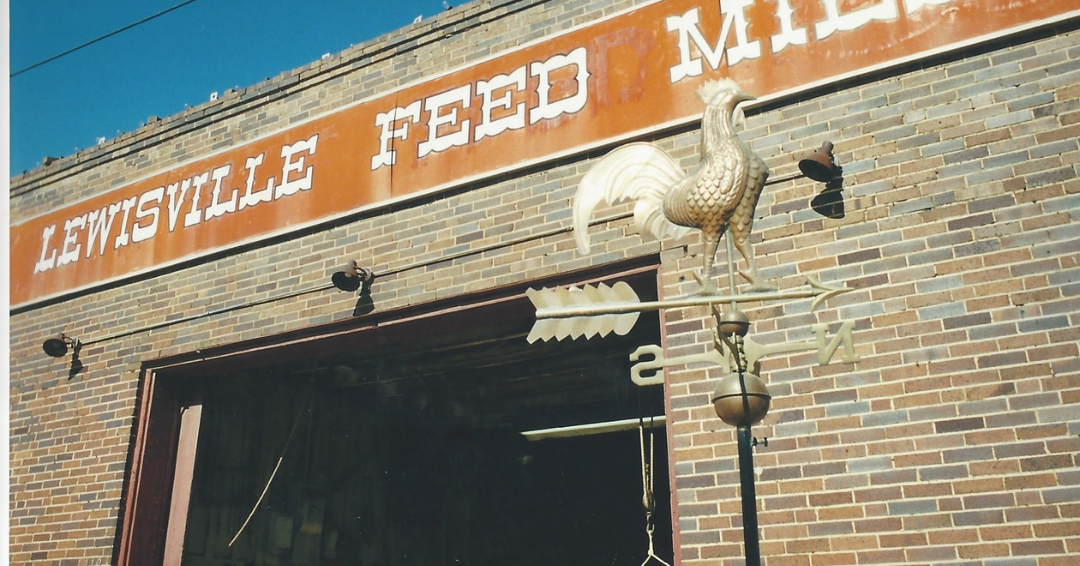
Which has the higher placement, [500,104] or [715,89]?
[500,104]

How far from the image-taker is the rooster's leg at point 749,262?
10.7 ft

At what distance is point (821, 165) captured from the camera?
15.5 feet

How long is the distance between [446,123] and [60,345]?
382 centimetres

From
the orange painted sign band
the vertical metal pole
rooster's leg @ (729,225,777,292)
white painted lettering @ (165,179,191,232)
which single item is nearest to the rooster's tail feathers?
the orange painted sign band

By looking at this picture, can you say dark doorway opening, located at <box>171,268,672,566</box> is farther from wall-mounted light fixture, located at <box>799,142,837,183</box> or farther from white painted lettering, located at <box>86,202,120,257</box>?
white painted lettering, located at <box>86,202,120,257</box>

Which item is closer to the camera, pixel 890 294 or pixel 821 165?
pixel 890 294

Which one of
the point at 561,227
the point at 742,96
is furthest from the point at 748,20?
the point at 742,96

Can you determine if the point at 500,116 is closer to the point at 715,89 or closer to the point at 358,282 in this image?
the point at 358,282

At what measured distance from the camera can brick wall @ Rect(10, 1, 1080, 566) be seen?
4059 mm

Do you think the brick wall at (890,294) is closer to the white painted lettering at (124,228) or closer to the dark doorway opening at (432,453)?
the dark doorway opening at (432,453)

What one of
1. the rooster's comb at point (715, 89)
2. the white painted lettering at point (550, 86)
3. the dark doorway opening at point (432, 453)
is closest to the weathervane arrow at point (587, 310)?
the rooster's comb at point (715, 89)

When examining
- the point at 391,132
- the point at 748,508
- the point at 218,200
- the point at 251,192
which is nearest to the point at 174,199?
the point at 218,200

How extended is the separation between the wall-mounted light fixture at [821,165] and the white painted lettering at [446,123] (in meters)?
2.46

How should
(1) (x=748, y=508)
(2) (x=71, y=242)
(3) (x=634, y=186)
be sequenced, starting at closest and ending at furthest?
(1) (x=748, y=508) → (3) (x=634, y=186) → (2) (x=71, y=242)
